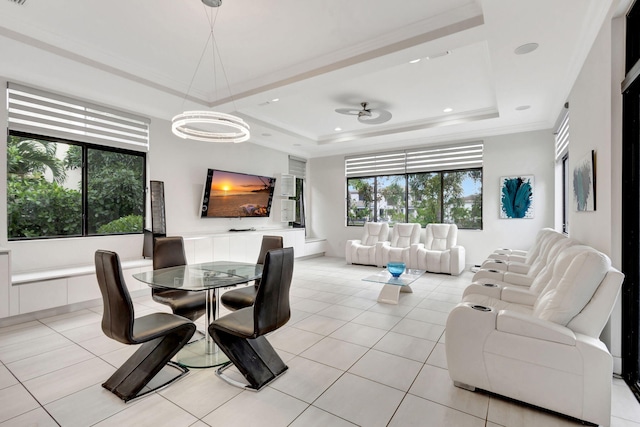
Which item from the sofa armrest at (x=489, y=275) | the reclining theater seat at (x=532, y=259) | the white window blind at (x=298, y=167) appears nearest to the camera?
the sofa armrest at (x=489, y=275)

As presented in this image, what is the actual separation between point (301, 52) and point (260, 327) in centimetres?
310

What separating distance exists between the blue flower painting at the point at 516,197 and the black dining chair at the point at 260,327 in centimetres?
570

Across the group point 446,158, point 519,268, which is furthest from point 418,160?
point 519,268

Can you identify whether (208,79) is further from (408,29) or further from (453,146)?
(453,146)

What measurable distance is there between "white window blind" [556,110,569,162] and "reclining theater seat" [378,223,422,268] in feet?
9.68

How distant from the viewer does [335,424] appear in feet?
6.27

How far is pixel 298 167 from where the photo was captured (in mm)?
8914

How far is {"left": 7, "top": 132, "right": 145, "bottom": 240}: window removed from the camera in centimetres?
399

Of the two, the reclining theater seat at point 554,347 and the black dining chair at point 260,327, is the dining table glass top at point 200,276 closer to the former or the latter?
the black dining chair at point 260,327

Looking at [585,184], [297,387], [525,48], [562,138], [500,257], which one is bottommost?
[297,387]

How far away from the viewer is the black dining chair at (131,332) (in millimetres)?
2105

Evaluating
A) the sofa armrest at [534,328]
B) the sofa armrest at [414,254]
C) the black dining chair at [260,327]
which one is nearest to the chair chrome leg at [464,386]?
the sofa armrest at [534,328]

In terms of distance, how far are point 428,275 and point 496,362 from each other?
432cm

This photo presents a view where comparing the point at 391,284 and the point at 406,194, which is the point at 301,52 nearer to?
the point at 391,284
